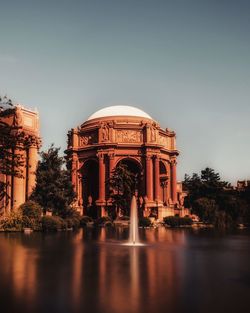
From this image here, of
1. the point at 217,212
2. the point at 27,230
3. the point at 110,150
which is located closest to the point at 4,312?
the point at 27,230

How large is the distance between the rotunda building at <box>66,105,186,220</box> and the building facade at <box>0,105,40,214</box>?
24.8 metres

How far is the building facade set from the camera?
35.9 meters

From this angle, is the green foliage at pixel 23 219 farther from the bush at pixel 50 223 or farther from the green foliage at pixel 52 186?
the green foliage at pixel 52 186

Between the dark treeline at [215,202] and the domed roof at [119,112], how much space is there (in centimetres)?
1490

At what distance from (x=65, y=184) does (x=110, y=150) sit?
78.6 ft

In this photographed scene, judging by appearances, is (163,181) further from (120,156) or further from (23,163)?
(23,163)

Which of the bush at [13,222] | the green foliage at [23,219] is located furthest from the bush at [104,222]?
the bush at [13,222]

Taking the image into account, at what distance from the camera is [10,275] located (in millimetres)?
10328

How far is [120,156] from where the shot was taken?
2589 inches

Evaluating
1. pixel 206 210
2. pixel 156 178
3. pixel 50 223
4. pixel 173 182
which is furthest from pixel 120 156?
pixel 50 223

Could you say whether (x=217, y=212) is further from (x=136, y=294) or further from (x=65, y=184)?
(x=136, y=294)

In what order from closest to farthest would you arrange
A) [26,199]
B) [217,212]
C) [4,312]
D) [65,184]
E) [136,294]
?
[4,312] < [136,294] < [26,199] < [65,184] < [217,212]

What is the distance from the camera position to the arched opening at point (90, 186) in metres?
67.1

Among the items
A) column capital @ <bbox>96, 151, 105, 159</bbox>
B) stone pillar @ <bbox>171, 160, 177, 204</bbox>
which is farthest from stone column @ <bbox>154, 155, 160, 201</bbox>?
column capital @ <bbox>96, 151, 105, 159</bbox>
